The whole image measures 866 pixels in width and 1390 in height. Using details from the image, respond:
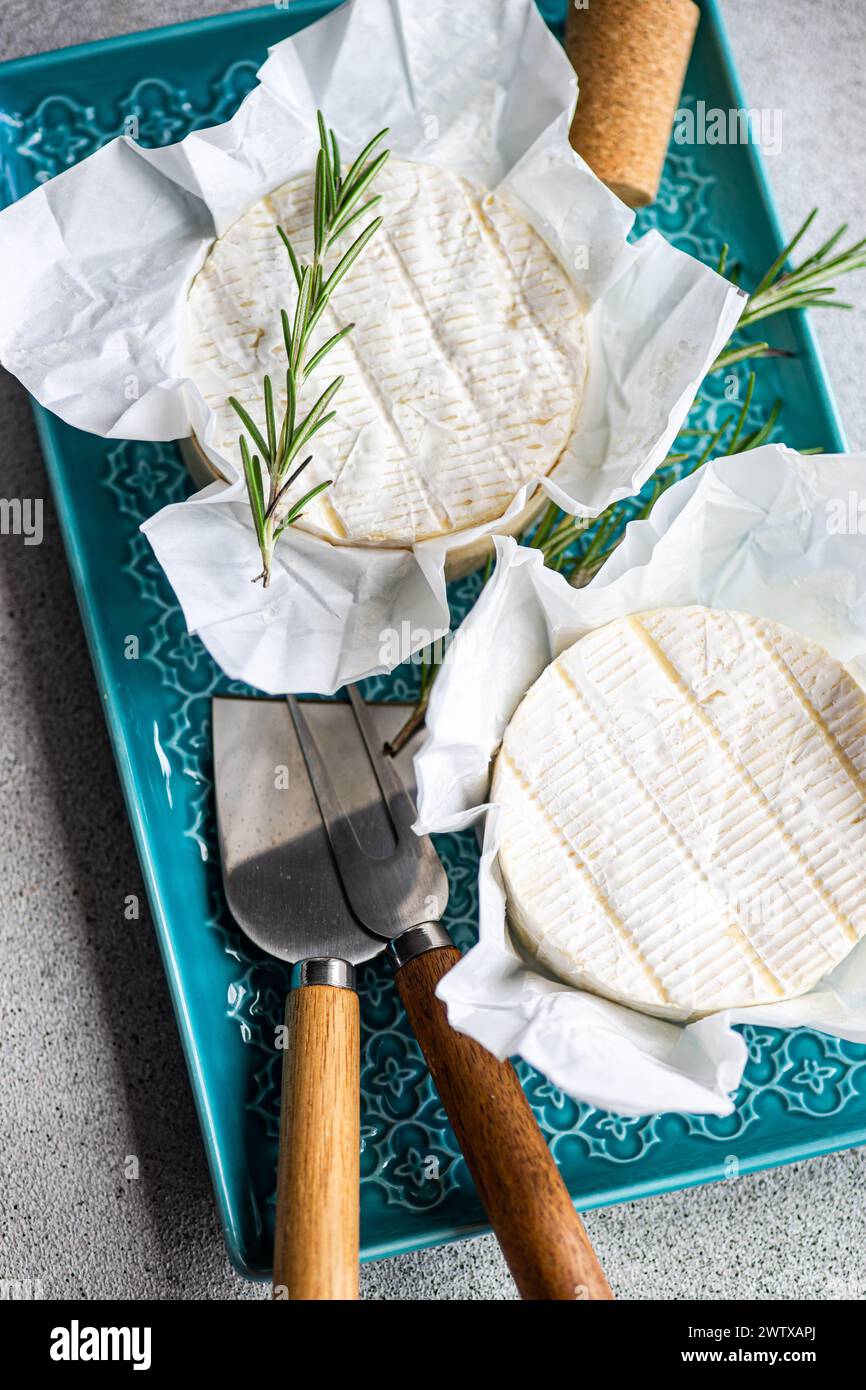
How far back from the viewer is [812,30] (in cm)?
137

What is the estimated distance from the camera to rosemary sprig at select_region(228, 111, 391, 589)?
0.99 meters

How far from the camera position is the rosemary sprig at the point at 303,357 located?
3.24ft

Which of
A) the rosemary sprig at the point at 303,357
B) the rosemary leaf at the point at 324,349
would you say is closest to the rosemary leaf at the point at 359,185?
the rosemary sprig at the point at 303,357

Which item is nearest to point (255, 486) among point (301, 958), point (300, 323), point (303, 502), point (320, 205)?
point (303, 502)

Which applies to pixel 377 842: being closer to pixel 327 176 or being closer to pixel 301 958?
pixel 301 958

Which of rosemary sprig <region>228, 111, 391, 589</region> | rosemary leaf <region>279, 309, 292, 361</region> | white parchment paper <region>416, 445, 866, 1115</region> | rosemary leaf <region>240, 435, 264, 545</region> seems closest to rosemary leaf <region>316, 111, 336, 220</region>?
rosemary sprig <region>228, 111, 391, 589</region>

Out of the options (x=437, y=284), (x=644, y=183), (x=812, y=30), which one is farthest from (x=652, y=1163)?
(x=812, y=30)

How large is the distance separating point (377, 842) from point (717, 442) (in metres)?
0.52

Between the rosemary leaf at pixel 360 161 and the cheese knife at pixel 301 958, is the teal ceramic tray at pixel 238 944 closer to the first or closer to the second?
the cheese knife at pixel 301 958

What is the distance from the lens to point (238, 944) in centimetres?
108

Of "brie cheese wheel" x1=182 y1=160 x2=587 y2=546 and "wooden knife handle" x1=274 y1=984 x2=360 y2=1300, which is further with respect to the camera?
"brie cheese wheel" x1=182 y1=160 x2=587 y2=546

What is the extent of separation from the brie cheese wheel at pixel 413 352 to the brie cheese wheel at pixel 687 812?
0.63ft

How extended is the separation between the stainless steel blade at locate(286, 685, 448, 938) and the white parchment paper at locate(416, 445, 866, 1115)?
0.07 meters

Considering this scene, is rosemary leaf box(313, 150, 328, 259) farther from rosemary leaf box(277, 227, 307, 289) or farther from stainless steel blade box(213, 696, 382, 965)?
stainless steel blade box(213, 696, 382, 965)
